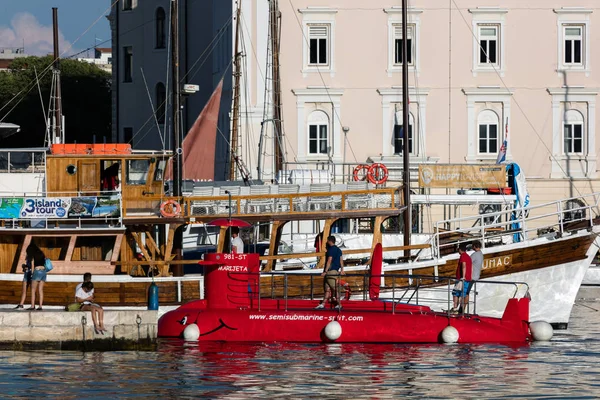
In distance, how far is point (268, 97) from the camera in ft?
190

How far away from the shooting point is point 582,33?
5894 cm

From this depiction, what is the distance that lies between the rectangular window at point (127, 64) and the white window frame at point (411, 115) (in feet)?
64.9

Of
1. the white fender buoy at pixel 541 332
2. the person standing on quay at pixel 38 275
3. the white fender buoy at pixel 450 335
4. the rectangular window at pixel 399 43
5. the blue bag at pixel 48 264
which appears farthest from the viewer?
the rectangular window at pixel 399 43

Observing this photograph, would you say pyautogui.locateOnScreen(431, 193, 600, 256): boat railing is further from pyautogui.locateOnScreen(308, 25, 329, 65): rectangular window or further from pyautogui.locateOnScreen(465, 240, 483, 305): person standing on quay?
pyautogui.locateOnScreen(308, 25, 329, 65): rectangular window

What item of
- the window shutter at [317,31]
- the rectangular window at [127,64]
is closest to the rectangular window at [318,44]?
the window shutter at [317,31]

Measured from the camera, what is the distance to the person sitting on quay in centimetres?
2719

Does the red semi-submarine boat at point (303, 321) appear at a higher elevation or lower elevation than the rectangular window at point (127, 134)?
lower

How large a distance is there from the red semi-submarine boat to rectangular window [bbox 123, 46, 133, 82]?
44539mm

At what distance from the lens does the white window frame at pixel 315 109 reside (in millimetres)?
58688

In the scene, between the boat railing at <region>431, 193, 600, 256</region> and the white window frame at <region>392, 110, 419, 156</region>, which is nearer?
the boat railing at <region>431, 193, 600, 256</region>

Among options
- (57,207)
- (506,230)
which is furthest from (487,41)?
(57,207)

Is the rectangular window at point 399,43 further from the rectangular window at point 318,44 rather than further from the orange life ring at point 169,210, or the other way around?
the orange life ring at point 169,210

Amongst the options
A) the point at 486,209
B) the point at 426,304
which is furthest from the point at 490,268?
the point at 486,209

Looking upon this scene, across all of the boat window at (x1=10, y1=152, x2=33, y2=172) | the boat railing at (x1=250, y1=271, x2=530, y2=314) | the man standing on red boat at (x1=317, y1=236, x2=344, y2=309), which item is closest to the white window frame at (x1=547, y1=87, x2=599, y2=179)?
the boat railing at (x1=250, y1=271, x2=530, y2=314)
